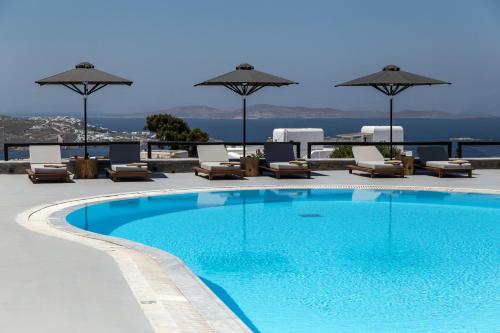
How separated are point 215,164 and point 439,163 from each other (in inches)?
212

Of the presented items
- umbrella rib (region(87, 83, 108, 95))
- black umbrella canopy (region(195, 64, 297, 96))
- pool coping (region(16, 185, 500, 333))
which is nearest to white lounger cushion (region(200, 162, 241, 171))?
black umbrella canopy (region(195, 64, 297, 96))

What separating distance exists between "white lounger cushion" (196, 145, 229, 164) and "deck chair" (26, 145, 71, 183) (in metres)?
3.21

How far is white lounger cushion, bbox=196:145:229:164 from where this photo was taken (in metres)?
17.2

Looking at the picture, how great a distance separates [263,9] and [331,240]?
61.4 meters

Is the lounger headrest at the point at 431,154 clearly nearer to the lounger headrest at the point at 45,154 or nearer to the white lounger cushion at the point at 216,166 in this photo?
the white lounger cushion at the point at 216,166

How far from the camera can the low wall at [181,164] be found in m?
17.0

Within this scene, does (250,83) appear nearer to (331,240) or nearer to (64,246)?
(331,240)

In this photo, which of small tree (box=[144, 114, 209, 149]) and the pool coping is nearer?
the pool coping

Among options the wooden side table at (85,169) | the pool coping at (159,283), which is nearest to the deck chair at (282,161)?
the wooden side table at (85,169)

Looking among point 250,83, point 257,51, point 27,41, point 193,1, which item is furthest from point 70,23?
point 250,83

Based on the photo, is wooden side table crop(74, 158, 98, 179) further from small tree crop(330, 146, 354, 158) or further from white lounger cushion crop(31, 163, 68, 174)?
small tree crop(330, 146, 354, 158)

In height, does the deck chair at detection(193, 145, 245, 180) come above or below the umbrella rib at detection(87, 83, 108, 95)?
below

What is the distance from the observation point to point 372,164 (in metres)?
17.1

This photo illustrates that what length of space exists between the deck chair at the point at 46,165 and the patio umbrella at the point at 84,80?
0.84 m
